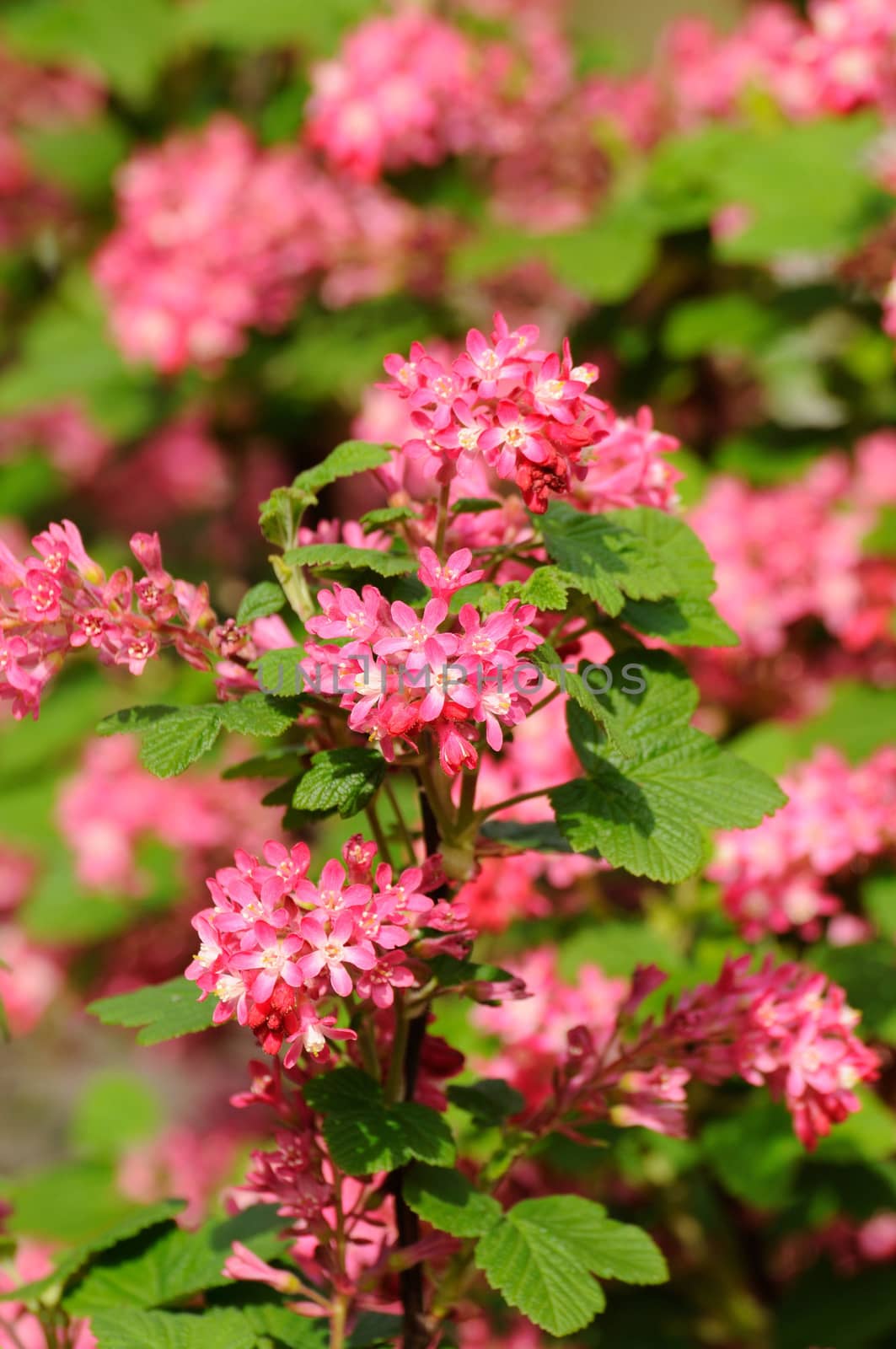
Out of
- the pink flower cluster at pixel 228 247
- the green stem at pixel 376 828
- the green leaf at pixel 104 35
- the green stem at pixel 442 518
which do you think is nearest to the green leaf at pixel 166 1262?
the green stem at pixel 376 828

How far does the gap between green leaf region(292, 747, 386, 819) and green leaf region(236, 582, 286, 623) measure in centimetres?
→ 10

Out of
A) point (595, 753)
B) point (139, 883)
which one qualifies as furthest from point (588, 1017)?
point (139, 883)

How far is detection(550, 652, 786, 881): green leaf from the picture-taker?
0.77 meters

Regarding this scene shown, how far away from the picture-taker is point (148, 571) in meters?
0.78

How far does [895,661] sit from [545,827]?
3.33 ft

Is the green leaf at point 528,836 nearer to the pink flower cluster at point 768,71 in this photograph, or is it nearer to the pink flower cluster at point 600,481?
the pink flower cluster at point 600,481

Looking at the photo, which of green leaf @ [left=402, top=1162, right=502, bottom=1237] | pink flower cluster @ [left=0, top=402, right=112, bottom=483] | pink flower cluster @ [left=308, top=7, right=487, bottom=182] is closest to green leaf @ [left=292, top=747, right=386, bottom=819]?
green leaf @ [left=402, top=1162, right=502, bottom=1237]

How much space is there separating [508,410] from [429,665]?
139 millimetres

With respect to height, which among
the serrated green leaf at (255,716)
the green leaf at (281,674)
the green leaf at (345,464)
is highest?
the green leaf at (345,464)

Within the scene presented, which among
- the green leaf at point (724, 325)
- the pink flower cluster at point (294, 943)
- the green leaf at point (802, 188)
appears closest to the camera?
the pink flower cluster at point (294, 943)

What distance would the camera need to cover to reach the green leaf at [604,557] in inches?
Answer: 29.9

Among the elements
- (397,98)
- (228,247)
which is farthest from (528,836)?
(228,247)

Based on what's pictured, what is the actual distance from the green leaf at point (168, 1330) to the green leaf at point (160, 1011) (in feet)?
0.51

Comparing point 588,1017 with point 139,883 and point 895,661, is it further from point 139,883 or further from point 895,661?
point 139,883
